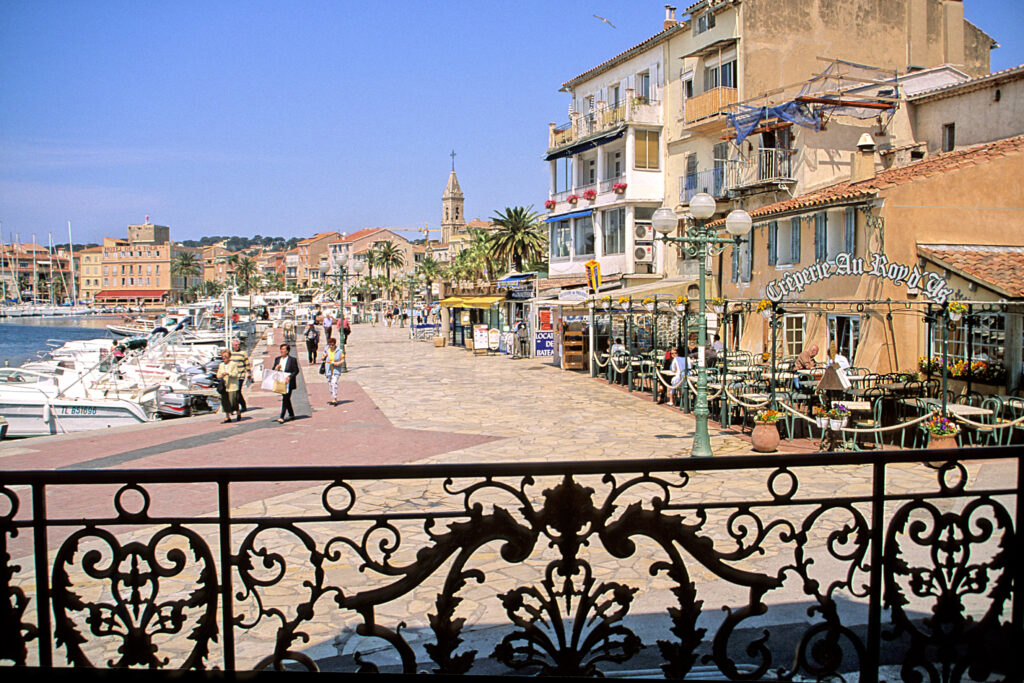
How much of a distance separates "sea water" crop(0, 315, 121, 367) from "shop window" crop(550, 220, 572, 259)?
2818cm

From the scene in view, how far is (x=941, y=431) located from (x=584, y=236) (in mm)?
28213

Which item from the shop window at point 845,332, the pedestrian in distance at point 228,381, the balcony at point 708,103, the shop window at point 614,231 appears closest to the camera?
the pedestrian in distance at point 228,381

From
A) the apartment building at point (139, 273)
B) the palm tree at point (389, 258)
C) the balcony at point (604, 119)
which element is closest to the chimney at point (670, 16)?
the balcony at point (604, 119)

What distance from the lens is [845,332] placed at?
19.1 metres

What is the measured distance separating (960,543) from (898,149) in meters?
25.2

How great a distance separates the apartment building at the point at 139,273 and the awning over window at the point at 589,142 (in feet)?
462

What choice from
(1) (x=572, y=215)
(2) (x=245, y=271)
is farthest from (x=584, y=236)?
(2) (x=245, y=271)

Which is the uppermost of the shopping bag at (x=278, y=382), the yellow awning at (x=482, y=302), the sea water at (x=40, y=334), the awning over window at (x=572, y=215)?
the awning over window at (x=572, y=215)

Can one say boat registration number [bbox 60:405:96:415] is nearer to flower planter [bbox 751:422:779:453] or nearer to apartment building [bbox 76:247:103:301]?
flower planter [bbox 751:422:779:453]

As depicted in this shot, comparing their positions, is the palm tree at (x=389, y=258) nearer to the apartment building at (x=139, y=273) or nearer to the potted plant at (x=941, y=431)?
the apartment building at (x=139, y=273)

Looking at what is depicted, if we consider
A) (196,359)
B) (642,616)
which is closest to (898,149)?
(642,616)

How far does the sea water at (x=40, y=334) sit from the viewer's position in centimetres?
6925

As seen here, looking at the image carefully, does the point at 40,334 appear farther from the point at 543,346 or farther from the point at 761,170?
the point at 761,170

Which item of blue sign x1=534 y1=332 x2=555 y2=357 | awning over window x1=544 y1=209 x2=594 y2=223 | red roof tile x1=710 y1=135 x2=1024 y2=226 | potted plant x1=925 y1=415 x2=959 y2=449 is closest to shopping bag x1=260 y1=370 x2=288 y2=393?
potted plant x1=925 y1=415 x2=959 y2=449
